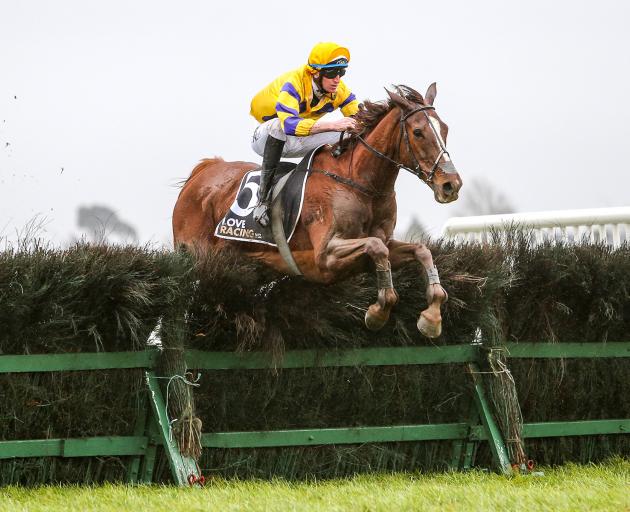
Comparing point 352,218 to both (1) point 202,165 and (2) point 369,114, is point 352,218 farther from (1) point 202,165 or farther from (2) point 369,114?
(1) point 202,165

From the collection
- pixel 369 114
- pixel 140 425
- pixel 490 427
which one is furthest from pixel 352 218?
pixel 140 425

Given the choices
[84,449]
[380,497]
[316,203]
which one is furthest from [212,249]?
[380,497]

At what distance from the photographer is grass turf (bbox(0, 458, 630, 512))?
589 centimetres

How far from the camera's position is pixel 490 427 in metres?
7.43

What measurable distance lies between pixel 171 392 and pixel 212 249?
1032 millimetres

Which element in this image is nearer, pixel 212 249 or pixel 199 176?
pixel 212 249

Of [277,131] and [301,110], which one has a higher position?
[301,110]

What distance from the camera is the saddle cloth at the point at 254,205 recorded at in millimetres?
7891

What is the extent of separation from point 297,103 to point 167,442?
8.05ft

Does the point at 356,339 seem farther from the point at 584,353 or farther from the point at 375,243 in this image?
the point at 584,353

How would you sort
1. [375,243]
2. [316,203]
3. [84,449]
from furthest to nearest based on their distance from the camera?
1. [316,203]
2. [375,243]
3. [84,449]

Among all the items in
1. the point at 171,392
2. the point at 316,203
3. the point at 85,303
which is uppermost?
the point at 316,203

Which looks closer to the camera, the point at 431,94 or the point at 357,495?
the point at 357,495

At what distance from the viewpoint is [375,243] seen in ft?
23.5
